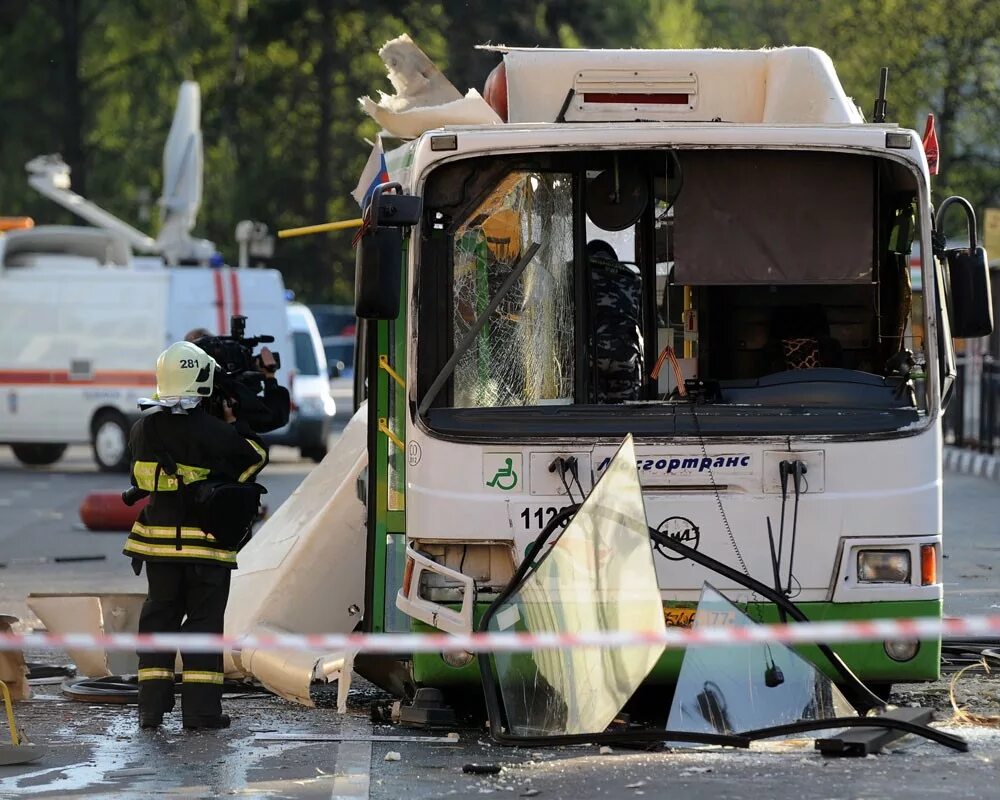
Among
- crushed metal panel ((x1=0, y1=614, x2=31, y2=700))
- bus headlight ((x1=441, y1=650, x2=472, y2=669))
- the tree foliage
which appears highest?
the tree foliage

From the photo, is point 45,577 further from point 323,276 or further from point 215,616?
point 323,276

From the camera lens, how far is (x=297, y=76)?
50.8 metres

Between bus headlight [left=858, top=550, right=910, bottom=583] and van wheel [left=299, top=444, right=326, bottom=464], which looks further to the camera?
van wheel [left=299, top=444, right=326, bottom=464]

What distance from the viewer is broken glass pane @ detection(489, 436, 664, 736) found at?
7.64 metres

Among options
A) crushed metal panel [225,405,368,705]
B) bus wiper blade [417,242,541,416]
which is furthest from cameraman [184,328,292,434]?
bus wiper blade [417,242,541,416]

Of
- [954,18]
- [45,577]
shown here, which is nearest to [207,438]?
[45,577]

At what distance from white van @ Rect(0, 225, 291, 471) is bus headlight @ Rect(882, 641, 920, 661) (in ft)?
54.2

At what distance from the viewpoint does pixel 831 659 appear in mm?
8055

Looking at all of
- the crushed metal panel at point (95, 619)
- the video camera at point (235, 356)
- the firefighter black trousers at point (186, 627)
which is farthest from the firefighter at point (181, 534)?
the crushed metal panel at point (95, 619)

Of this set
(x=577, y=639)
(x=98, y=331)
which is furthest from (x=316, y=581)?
(x=98, y=331)

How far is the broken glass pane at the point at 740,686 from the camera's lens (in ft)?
25.8

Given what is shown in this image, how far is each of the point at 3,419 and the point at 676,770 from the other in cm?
1925

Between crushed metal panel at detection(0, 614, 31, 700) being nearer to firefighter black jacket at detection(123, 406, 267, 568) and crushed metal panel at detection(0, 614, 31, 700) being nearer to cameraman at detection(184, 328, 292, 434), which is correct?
firefighter black jacket at detection(123, 406, 267, 568)

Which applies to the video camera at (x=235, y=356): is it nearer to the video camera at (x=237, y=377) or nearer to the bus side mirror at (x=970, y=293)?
the video camera at (x=237, y=377)
